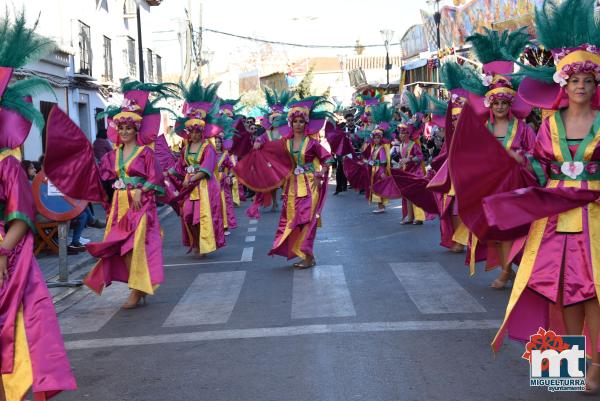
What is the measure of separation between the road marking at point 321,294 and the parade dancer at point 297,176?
428mm

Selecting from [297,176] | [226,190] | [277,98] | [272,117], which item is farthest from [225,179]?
[297,176]

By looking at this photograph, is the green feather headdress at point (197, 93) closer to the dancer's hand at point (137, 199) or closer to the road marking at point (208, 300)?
the road marking at point (208, 300)

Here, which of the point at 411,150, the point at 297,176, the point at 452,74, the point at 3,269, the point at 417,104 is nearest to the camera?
the point at 3,269

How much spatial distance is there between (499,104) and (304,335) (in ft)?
10.8

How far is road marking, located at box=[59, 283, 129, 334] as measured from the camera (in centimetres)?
771

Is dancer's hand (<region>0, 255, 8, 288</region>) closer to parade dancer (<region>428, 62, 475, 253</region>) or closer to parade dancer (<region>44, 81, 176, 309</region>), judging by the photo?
parade dancer (<region>44, 81, 176, 309</region>)

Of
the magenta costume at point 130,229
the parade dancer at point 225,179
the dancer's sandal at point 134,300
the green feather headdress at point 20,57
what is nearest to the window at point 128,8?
the parade dancer at point 225,179

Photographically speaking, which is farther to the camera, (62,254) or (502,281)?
(62,254)

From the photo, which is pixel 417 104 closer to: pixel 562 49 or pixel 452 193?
pixel 452 193

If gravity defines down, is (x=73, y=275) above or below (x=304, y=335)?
below

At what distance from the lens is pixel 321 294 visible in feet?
28.1

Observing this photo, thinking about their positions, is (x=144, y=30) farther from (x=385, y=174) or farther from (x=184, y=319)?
(x=184, y=319)

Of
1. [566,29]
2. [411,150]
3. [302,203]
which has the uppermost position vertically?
[566,29]

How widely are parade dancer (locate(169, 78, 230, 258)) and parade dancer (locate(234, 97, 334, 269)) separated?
1080 mm
